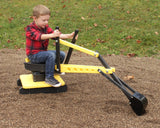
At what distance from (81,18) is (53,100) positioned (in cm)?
584

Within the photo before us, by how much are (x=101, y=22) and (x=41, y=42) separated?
523cm

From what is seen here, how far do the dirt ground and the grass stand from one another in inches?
94.8

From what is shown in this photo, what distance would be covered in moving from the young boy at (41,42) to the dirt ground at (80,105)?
0.39 metres

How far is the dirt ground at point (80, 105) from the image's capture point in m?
2.74

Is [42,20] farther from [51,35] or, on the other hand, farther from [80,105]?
[80,105]

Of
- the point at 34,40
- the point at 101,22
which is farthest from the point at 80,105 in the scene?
the point at 101,22

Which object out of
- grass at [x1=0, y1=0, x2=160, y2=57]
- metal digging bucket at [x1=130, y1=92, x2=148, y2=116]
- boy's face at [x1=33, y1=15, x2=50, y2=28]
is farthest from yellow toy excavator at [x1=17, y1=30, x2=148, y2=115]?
grass at [x1=0, y1=0, x2=160, y2=57]

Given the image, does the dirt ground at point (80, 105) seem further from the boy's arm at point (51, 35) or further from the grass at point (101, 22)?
the grass at point (101, 22)

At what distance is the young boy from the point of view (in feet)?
10.8

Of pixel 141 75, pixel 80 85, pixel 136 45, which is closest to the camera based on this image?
pixel 80 85

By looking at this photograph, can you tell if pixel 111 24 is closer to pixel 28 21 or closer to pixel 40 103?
pixel 28 21

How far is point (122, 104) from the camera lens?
3229mm

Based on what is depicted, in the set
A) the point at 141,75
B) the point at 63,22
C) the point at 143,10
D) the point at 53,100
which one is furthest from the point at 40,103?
the point at 143,10

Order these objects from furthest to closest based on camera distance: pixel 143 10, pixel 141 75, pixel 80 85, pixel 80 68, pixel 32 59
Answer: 1. pixel 143 10
2. pixel 141 75
3. pixel 80 85
4. pixel 32 59
5. pixel 80 68
